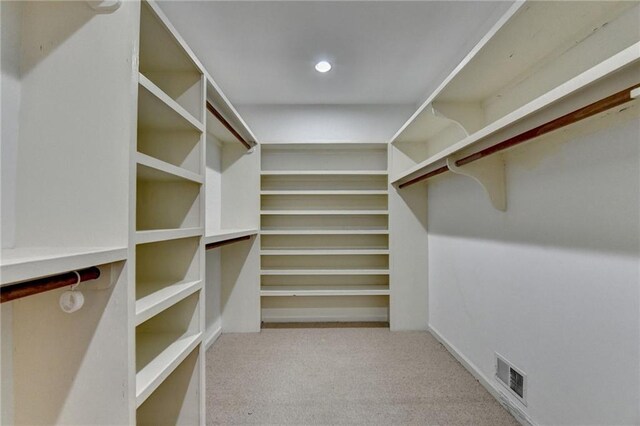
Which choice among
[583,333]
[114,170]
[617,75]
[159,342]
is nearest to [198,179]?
[114,170]

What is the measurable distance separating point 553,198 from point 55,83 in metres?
1.86

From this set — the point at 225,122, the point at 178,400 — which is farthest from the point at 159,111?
the point at 178,400

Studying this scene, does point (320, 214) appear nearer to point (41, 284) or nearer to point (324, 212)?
point (324, 212)

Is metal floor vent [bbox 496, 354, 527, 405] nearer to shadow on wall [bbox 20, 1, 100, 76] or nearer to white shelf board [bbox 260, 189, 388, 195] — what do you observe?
white shelf board [bbox 260, 189, 388, 195]

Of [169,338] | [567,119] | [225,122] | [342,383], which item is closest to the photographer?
[567,119]

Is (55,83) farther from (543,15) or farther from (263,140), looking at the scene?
(263,140)

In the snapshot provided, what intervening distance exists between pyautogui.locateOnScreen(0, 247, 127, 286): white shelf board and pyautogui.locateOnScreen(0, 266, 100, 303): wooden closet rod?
0.05 metres

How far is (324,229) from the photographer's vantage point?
296cm

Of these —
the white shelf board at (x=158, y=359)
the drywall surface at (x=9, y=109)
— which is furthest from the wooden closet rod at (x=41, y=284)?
the white shelf board at (x=158, y=359)

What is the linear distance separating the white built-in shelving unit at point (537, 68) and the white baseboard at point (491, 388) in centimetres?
135

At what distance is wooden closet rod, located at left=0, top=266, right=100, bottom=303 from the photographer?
0.56m

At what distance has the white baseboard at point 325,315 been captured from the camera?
296 cm

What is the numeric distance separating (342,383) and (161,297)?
132 centimetres

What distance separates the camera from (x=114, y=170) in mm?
823
